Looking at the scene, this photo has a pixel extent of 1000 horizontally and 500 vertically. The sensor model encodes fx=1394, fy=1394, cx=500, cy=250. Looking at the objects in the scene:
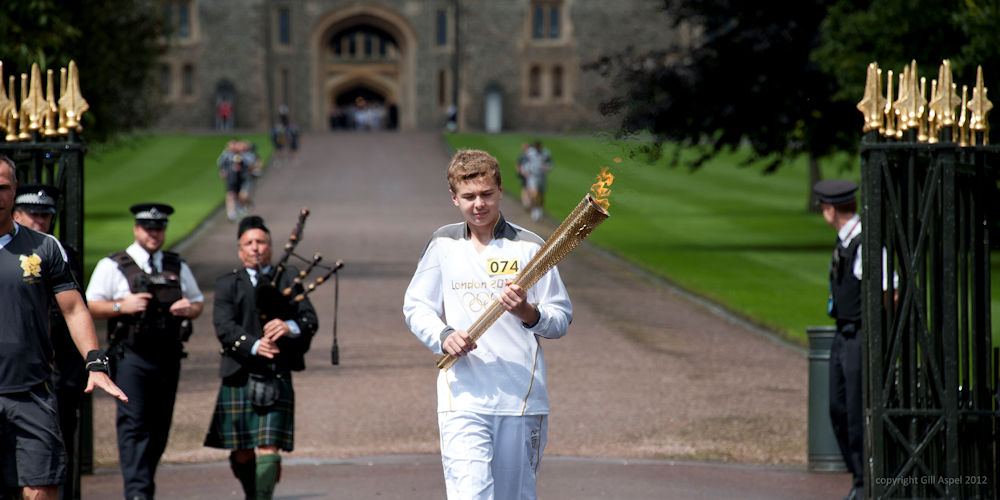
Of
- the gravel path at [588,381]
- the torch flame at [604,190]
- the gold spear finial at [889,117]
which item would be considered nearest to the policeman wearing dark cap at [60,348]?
the gravel path at [588,381]

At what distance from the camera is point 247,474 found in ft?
26.0

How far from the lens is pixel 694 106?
25.0 meters

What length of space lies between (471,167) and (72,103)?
348 centimetres

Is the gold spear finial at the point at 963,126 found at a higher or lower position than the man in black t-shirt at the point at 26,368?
higher

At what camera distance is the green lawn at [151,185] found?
28.0 m

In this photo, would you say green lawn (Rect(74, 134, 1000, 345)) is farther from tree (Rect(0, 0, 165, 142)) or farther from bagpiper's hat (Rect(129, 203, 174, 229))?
bagpiper's hat (Rect(129, 203, 174, 229))

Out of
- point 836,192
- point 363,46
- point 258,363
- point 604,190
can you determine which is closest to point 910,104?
point 836,192

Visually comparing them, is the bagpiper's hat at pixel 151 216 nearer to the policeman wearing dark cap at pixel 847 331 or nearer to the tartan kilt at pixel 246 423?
the tartan kilt at pixel 246 423

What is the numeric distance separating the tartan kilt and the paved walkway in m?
0.93

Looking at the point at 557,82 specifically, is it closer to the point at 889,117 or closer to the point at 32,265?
the point at 889,117

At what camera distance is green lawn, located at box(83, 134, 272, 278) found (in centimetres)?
2797

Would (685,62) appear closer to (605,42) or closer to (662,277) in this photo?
(662,277)

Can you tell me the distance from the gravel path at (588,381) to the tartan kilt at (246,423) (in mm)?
2096

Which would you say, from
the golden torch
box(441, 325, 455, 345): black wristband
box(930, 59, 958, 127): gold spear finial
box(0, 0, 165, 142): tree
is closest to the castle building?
box(0, 0, 165, 142): tree
